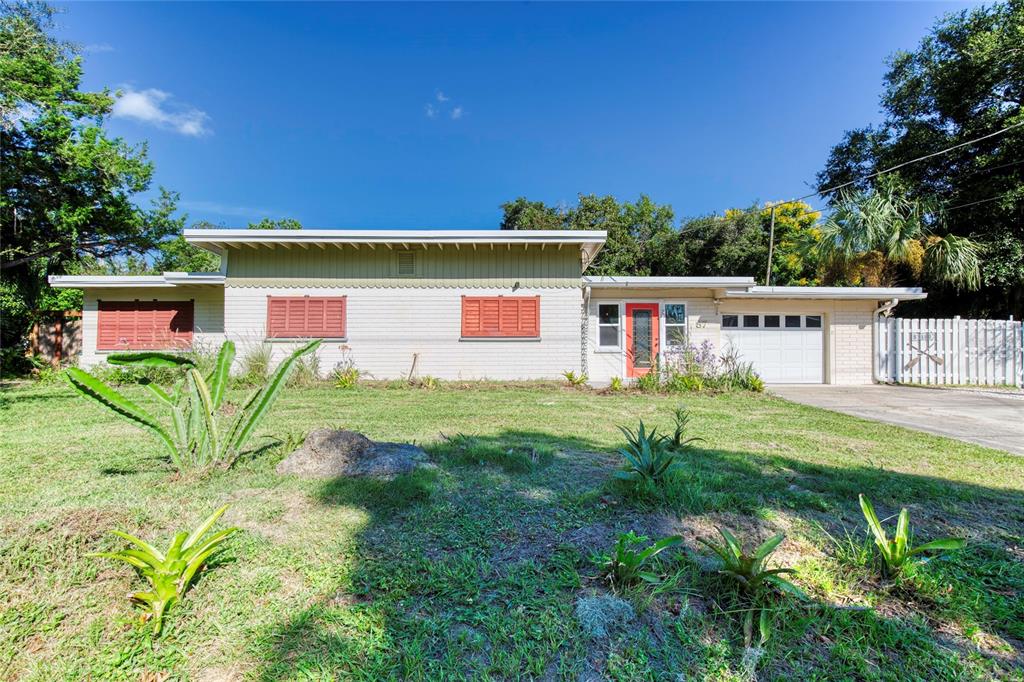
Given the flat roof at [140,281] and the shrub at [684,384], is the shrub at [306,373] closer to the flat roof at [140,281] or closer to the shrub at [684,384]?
the flat roof at [140,281]

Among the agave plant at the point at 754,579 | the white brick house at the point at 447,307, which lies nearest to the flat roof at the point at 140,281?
the white brick house at the point at 447,307

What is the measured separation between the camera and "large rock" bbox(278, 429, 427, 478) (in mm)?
3346

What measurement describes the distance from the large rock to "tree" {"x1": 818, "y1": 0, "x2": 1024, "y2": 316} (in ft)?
57.1

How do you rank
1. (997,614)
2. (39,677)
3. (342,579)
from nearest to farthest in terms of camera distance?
(39,677) < (997,614) < (342,579)

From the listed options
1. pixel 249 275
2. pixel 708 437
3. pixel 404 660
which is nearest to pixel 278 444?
pixel 404 660

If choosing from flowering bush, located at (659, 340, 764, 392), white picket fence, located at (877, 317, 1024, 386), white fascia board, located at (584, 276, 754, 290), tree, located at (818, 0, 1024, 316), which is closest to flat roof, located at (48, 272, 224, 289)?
white fascia board, located at (584, 276, 754, 290)

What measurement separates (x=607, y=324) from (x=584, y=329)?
817 mm

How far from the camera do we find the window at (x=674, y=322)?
11.6 metres

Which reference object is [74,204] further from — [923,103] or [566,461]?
[923,103]

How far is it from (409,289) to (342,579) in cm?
964

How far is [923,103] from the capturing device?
16281 mm

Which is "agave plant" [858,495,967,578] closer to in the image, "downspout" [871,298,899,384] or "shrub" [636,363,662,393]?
"shrub" [636,363,662,393]

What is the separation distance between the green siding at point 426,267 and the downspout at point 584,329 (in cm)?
58

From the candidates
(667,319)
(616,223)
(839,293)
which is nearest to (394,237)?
(667,319)
